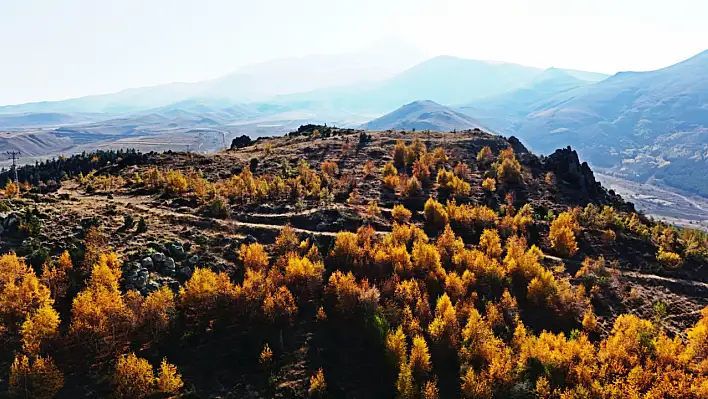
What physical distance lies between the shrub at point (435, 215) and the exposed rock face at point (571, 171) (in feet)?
143

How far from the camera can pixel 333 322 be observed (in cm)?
4484

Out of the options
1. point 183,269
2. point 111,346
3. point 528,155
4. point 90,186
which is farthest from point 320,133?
point 111,346

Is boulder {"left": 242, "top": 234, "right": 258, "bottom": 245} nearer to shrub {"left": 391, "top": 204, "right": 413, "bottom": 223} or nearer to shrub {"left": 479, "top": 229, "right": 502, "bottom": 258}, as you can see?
shrub {"left": 391, "top": 204, "right": 413, "bottom": 223}

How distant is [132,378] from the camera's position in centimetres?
3209

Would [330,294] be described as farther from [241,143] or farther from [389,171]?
[241,143]

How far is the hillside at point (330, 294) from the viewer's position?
35750 mm

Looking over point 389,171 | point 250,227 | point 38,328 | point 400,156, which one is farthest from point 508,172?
point 38,328

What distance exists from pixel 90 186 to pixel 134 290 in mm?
41094

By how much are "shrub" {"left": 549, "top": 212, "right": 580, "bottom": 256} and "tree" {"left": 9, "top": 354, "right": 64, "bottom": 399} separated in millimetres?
65442

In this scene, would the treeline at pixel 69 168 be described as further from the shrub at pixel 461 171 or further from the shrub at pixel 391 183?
the shrub at pixel 461 171

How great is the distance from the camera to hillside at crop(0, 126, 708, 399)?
117 ft

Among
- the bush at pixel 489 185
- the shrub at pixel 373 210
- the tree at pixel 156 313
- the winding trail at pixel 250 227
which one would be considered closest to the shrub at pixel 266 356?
the tree at pixel 156 313

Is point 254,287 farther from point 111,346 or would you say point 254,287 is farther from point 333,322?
point 111,346

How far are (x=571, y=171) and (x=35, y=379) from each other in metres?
103
